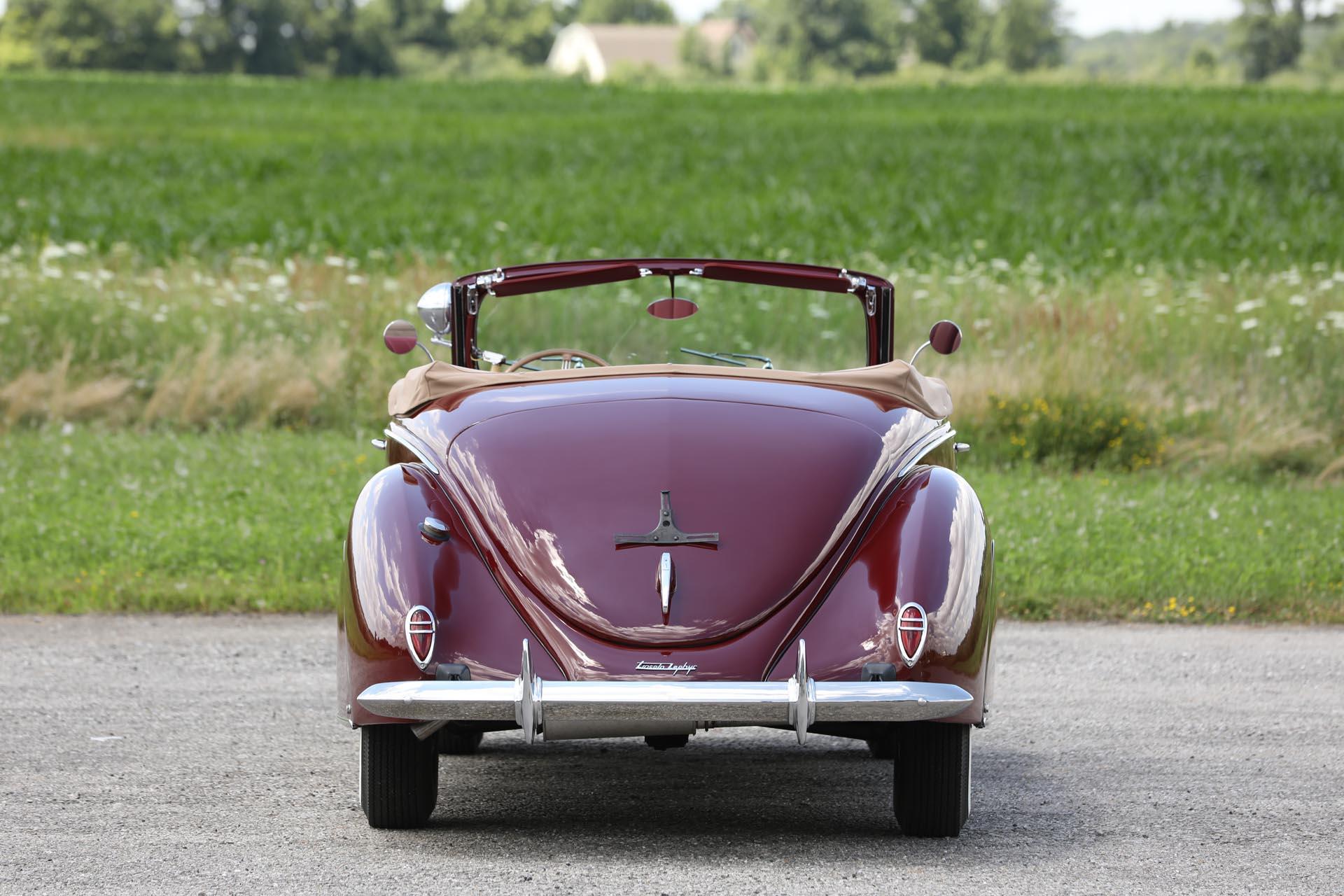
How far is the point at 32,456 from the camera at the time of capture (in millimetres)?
11117

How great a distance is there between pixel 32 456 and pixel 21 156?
18448 mm

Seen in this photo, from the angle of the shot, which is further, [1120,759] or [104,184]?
[104,184]

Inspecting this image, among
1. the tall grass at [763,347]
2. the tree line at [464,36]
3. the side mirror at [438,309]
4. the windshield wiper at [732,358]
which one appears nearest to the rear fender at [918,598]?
the windshield wiper at [732,358]

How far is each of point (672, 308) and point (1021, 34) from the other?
4015 inches

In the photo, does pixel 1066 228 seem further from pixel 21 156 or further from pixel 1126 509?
pixel 21 156

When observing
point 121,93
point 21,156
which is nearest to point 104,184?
point 21,156

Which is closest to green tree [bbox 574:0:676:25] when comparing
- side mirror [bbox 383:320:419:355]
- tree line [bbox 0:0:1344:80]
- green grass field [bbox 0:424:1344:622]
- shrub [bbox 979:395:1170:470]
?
Result: tree line [bbox 0:0:1344:80]

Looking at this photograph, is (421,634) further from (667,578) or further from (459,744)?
(459,744)

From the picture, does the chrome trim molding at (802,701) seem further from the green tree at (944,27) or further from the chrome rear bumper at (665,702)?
the green tree at (944,27)

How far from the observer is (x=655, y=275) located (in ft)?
17.2

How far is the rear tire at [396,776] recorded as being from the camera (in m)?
4.36

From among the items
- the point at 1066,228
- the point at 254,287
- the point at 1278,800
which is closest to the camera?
the point at 1278,800

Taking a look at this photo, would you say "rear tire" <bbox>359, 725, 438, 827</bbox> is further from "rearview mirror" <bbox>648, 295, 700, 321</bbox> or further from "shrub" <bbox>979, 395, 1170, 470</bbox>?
"shrub" <bbox>979, 395, 1170, 470</bbox>

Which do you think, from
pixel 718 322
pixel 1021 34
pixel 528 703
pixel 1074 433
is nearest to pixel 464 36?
pixel 1021 34
